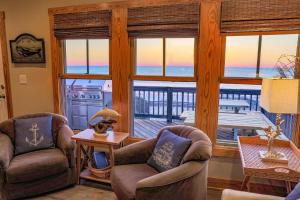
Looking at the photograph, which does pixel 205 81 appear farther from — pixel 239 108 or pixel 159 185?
pixel 159 185

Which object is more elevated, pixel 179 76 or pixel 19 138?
pixel 179 76

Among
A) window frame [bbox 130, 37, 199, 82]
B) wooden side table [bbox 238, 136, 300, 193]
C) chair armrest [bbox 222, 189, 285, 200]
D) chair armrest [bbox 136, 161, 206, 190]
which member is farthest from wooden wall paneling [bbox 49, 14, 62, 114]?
chair armrest [bbox 222, 189, 285, 200]

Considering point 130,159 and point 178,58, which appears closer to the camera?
point 130,159

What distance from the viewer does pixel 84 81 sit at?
3.39 m

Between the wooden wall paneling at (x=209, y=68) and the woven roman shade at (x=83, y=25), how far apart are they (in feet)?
3.84

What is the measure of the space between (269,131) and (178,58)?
130 centimetres

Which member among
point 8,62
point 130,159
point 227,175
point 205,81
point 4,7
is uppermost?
point 4,7

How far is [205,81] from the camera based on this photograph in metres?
2.61

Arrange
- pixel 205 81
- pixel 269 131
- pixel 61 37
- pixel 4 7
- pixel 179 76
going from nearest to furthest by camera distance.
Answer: pixel 269 131 → pixel 205 81 → pixel 179 76 → pixel 61 37 → pixel 4 7

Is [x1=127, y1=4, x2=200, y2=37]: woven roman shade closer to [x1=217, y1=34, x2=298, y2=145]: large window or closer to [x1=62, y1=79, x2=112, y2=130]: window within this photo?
[x1=217, y1=34, x2=298, y2=145]: large window

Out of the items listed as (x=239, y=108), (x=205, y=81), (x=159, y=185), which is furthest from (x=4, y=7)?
(x=239, y=108)

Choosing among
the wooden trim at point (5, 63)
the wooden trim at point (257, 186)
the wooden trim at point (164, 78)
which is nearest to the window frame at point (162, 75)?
the wooden trim at point (164, 78)

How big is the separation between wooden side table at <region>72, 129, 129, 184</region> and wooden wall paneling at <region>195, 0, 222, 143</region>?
0.96 meters

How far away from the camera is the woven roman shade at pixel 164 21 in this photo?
8.33 ft
